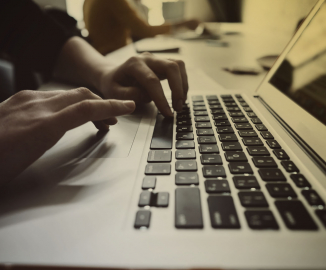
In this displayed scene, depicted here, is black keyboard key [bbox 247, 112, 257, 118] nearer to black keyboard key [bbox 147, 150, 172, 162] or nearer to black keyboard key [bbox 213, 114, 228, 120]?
black keyboard key [bbox 213, 114, 228, 120]

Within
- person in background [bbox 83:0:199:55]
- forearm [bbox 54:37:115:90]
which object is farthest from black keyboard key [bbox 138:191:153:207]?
person in background [bbox 83:0:199:55]

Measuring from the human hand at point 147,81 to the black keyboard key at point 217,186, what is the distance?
237 millimetres

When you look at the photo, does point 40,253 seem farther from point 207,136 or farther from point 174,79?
point 174,79

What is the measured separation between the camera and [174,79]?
51 cm

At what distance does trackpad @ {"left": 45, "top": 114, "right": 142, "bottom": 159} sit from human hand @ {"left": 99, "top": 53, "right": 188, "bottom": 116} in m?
0.08

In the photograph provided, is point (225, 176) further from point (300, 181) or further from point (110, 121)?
point (110, 121)

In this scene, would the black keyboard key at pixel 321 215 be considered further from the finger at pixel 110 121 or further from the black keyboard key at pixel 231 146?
the finger at pixel 110 121

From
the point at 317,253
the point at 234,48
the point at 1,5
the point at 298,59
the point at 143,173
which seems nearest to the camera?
the point at 317,253

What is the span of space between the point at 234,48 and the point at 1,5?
105 centimetres

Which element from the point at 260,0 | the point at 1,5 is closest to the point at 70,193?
the point at 1,5

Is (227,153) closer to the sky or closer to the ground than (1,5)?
closer to the ground

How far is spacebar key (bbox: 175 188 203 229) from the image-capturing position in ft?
0.69

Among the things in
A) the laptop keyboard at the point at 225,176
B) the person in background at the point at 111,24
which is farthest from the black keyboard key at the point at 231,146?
the person in background at the point at 111,24

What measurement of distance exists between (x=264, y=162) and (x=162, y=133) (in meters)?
0.18
